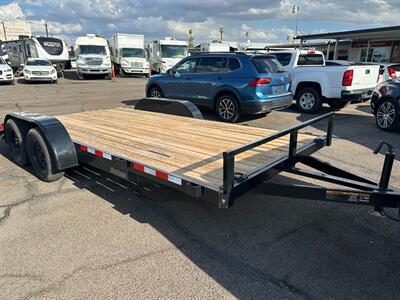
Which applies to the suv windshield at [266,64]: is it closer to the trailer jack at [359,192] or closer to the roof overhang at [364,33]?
the trailer jack at [359,192]

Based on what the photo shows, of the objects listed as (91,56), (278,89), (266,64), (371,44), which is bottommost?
(278,89)

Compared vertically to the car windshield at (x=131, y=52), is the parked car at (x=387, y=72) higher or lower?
lower

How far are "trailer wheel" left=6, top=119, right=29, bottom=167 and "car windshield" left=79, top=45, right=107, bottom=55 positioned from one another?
19.2 metres

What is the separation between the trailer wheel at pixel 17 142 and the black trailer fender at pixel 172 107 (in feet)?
8.38

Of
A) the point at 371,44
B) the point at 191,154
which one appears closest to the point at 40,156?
the point at 191,154

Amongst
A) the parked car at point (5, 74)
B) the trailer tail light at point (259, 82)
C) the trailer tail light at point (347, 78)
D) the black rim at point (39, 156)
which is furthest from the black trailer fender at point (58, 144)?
the parked car at point (5, 74)

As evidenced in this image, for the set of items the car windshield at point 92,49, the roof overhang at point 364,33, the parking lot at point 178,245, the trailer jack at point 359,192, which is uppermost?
the roof overhang at point 364,33

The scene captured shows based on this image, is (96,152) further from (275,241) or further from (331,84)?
(331,84)

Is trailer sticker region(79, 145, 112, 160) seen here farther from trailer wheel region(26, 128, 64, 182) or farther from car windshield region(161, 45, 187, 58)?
car windshield region(161, 45, 187, 58)

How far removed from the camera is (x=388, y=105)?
7.53 m

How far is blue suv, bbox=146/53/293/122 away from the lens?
8141 millimetres

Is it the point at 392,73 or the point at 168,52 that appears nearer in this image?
the point at 392,73

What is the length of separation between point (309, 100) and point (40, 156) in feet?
26.4

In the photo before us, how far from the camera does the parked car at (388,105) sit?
7312 millimetres
